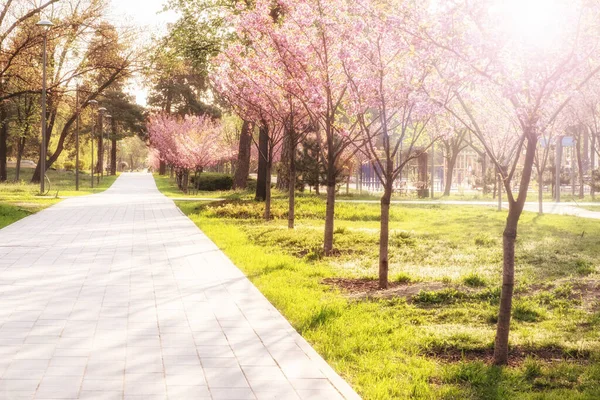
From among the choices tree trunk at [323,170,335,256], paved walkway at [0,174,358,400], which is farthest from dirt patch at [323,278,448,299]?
tree trunk at [323,170,335,256]

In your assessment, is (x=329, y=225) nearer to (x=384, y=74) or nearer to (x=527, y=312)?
(x=384, y=74)

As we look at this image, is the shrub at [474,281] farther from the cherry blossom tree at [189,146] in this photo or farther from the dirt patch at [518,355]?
the cherry blossom tree at [189,146]

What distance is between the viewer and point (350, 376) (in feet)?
18.0

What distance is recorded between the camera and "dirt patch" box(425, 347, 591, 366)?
6074 mm

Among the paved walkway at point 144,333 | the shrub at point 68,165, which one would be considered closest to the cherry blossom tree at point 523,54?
the paved walkway at point 144,333

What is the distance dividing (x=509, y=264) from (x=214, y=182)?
38.4 meters

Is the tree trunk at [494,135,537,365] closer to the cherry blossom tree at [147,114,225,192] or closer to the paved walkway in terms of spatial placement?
the paved walkway

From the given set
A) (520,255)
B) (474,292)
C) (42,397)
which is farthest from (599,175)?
(42,397)

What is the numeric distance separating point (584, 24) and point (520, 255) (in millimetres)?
7176

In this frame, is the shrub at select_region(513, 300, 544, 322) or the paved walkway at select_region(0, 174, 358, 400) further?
the shrub at select_region(513, 300, 544, 322)

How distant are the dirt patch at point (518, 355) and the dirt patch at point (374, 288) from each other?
7.58 feet

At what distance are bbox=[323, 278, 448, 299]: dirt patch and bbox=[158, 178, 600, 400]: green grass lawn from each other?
28mm

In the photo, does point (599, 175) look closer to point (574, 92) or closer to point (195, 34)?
point (195, 34)

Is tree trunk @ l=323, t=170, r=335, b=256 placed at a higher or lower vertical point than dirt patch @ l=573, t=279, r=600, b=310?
higher
